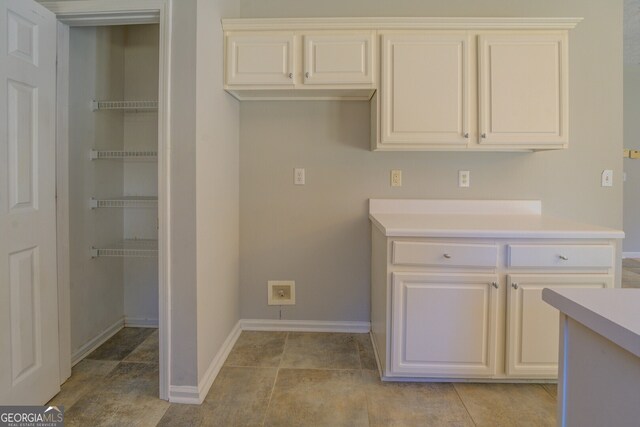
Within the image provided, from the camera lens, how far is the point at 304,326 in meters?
2.49

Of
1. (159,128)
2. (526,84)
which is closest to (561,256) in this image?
(526,84)

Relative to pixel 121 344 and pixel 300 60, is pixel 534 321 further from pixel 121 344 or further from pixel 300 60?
pixel 121 344

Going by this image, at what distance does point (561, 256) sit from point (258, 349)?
5.98ft

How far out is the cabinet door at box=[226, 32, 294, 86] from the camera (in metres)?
2.06

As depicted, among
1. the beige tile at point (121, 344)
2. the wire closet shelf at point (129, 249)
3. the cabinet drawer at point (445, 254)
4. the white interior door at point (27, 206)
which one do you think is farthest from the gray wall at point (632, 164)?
the white interior door at point (27, 206)

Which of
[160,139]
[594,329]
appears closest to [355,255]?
[160,139]

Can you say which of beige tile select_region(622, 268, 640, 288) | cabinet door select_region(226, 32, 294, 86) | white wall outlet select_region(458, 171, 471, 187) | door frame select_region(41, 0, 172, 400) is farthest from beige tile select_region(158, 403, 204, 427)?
beige tile select_region(622, 268, 640, 288)

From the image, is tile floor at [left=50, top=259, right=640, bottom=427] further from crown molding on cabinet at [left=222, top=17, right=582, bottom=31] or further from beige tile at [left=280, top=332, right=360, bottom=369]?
crown molding on cabinet at [left=222, top=17, right=582, bottom=31]

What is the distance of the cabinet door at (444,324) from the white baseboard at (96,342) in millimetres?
1882

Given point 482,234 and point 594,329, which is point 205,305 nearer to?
point 482,234

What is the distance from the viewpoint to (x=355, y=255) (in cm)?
245

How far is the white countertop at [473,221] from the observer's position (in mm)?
1695

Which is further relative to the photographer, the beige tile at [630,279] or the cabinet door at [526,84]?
the beige tile at [630,279]

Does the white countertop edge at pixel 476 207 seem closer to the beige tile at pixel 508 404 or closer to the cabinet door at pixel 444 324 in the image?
the cabinet door at pixel 444 324
